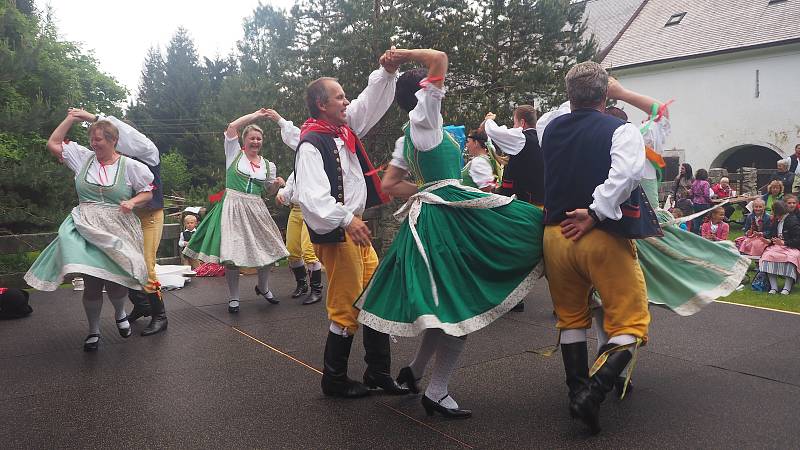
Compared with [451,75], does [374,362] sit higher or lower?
lower

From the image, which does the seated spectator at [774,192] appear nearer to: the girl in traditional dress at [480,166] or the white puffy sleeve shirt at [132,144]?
the girl in traditional dress at [480,166]

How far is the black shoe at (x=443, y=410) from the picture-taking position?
300 cm

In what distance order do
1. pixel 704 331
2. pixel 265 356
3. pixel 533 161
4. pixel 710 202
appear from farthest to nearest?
pixel 710 202 < pixel 533 161 < pixel 704 331 < pixel 265 356

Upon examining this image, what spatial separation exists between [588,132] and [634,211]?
1.32ft

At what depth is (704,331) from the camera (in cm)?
472

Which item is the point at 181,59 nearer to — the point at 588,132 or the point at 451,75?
the point at 451,75

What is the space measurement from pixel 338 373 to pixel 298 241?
3.24 metres

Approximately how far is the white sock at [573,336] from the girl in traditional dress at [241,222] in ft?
11.6

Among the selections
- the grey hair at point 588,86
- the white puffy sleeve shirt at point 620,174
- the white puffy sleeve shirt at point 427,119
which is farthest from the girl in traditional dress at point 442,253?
the grey hair at point 588,86

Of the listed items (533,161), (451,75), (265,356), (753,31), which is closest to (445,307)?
(265,356)

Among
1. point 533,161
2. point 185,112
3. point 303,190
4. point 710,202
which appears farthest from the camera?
point 185,112

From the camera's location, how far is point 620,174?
253 cm

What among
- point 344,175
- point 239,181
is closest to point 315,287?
point 239,181

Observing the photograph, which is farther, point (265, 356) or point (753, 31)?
point (753, 31)
